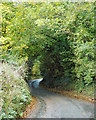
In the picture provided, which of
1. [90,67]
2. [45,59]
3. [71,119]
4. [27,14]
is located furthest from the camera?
[45,59]

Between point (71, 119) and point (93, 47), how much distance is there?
3972 millimetres

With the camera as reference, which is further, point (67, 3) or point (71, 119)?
point (67, 3)

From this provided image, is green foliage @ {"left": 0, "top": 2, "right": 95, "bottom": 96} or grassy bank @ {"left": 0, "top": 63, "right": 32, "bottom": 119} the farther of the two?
green foliage @ {"left": 0, "top": 2, "right": 95, "bottom": 96}

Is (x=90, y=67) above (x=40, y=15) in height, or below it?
below

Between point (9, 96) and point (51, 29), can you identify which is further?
point (51, 29)

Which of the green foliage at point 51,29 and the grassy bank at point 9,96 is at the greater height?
the green foliage at point 51,29

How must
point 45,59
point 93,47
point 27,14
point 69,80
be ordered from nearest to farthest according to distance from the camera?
point 93,47
point 27,14
point 69,80
point 45,59

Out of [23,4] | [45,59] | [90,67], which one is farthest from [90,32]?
[45,59]

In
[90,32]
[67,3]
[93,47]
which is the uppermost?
[67,3]

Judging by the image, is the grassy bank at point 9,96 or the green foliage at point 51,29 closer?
the grassy bank at point 9,96

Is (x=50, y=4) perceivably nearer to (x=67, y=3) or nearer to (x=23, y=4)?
(x=67, y=3)

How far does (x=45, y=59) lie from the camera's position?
16422mm

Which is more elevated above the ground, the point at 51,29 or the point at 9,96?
the point at 51,29

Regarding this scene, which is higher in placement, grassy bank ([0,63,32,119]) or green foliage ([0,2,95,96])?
green foliage ([0,2,95,96])
